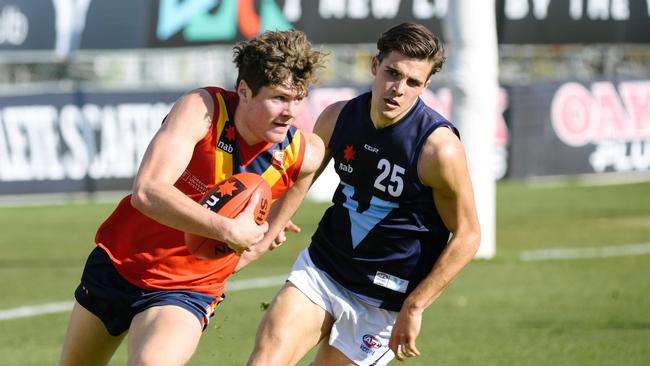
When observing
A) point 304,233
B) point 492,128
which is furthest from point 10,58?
point 492,128

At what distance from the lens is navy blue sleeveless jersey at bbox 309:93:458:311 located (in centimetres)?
662

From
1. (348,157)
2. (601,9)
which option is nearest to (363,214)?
(348,157)

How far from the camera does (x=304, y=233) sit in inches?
659

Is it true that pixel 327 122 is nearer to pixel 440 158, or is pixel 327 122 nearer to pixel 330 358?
pixel 440 158

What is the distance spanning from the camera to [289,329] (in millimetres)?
6578

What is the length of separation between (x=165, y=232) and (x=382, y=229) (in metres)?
1.34

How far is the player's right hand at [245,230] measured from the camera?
5.46 meters

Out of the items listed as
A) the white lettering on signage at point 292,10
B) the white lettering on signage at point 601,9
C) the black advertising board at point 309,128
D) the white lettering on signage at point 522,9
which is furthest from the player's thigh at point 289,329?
the white lettering on signage at point 601,9

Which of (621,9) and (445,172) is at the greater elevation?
(445,172)

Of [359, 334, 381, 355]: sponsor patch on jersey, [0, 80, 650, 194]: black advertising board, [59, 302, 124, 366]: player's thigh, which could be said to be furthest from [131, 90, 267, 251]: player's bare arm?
[0, 80, 650, 194]: black advertising board

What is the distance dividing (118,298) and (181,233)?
0.44 meters

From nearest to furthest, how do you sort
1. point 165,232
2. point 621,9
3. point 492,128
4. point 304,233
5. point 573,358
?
point 165,232
point 573,358
point 492,128
point 304,233
point 621,9

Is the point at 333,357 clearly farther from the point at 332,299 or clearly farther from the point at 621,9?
the point at 621,9

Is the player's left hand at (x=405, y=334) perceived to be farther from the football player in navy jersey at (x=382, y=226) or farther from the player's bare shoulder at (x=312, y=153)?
the player's bare shoulder at (x=312, y=153)
